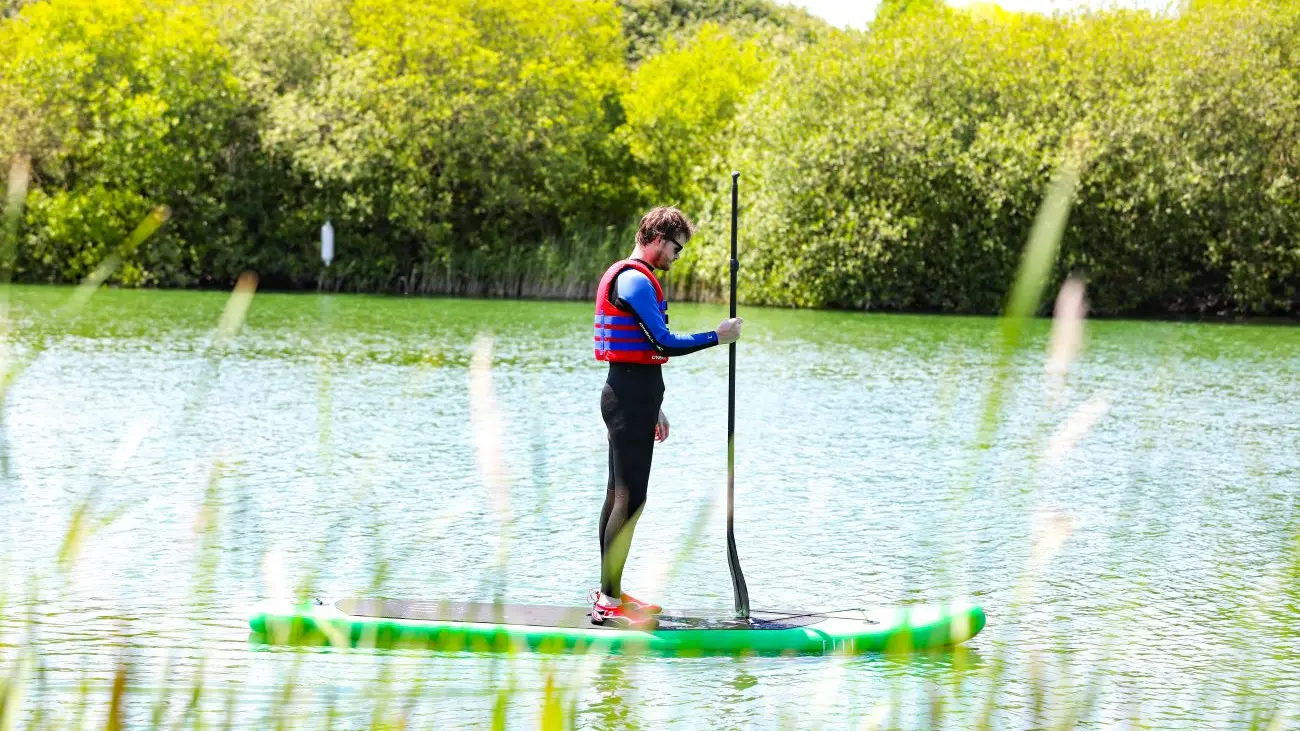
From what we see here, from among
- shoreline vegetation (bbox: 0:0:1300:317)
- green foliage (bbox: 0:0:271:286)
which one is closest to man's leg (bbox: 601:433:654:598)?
shoreline vegetation (bbox: 0:0:1300:317)

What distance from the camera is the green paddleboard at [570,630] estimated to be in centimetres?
648

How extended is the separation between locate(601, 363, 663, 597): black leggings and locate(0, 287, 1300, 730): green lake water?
1.82 ft

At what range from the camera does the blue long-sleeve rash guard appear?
21.3 feet

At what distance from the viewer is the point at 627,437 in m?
6.68

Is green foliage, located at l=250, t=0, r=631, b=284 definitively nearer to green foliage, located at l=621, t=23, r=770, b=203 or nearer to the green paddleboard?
green foliage, located at l=621, t=23, r=770, b=203

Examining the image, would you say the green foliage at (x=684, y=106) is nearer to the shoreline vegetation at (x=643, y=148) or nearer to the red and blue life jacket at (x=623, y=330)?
the shoreline vegetation at (x=643, y=148)

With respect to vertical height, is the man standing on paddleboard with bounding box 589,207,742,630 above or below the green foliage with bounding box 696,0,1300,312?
below

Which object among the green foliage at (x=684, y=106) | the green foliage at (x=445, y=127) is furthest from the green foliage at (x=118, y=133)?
the green foliage at (x=684, y=106)

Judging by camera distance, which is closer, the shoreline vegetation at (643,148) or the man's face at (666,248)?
the man's face at (666,248)

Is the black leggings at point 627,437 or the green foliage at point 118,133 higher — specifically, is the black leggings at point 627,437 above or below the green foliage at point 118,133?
below

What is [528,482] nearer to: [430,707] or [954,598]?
[954,598]

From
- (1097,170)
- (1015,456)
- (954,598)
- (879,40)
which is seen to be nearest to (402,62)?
(879,40)

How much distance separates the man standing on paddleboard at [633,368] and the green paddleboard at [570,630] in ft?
0.51

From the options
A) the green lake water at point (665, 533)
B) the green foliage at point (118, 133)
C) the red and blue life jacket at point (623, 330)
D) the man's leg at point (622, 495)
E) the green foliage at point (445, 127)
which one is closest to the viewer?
the green lake water at point (665, 533)
